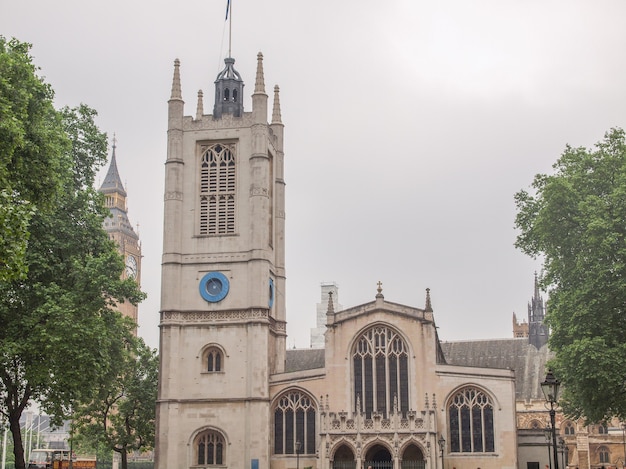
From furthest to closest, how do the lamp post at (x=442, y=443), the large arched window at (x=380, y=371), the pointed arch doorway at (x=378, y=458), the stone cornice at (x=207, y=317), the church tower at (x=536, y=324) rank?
the church tower at (x=536, y=324)
the stone cornice at (x=207, y=317)
the large arched window at (x=380, y=371)
the pointed arch doorway at (x=378, y=458)
the lamp post at (x=442, y=443)

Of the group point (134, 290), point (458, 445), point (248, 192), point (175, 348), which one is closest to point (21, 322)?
point (134, 290)

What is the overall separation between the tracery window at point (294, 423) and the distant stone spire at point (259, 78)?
683 inches

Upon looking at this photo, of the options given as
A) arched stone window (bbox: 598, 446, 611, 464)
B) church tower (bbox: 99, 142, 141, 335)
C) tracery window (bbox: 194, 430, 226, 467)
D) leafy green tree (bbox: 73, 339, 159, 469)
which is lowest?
arched stone window (bbox: 598, 446, 611, 464)

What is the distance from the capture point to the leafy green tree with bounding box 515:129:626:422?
110 feet

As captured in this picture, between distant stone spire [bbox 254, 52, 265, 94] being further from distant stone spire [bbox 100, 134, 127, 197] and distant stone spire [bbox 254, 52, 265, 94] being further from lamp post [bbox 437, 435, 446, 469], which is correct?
distant stone spire [bbox 100, 134, 127, 197]

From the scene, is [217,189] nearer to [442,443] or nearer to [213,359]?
[213,359]

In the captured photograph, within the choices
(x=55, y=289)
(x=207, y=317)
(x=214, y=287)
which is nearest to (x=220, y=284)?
(x=214, y=287)

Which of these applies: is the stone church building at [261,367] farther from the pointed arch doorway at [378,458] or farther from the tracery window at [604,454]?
the tracery window at [604,454]

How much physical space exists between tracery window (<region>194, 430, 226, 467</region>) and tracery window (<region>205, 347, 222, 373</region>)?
3.32 meters

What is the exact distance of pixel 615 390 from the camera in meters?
34.3

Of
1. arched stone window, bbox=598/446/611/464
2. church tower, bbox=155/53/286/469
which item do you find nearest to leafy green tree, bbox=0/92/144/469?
church tower, bbox=155/53/286/469

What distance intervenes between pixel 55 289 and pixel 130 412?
2063cm

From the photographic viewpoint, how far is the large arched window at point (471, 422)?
45188 mm

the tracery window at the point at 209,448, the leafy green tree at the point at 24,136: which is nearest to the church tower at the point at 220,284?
the tracery window at the point at 209,448
